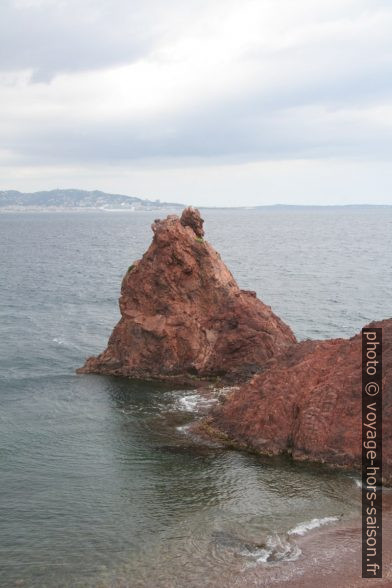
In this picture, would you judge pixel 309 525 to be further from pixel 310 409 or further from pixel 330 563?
pixel 310 409

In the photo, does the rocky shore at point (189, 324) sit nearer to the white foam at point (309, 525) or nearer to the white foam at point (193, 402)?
the white foam at point (193, 402)

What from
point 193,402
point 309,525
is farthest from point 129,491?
point 193,402

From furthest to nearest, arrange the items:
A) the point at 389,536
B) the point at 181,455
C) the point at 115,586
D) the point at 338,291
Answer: the point at 338,291 < the point at 181,455 < the point at 389,536 < the point at 115,586

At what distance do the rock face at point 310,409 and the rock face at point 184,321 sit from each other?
9491mm

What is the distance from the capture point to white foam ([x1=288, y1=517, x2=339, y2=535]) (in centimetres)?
2349

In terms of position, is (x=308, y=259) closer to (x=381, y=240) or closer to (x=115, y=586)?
(x=381, y=240)

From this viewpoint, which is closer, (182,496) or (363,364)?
(182,496)

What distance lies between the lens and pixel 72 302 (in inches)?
2889

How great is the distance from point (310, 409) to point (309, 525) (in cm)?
715

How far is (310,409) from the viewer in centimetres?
3025

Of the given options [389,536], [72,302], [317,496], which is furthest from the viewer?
[72,302]

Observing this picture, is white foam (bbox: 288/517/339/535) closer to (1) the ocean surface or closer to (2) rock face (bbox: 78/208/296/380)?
(1) the ocean surface

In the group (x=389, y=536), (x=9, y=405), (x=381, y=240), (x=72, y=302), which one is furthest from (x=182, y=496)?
(x=381, y=240)

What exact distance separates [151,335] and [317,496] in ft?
69.6
